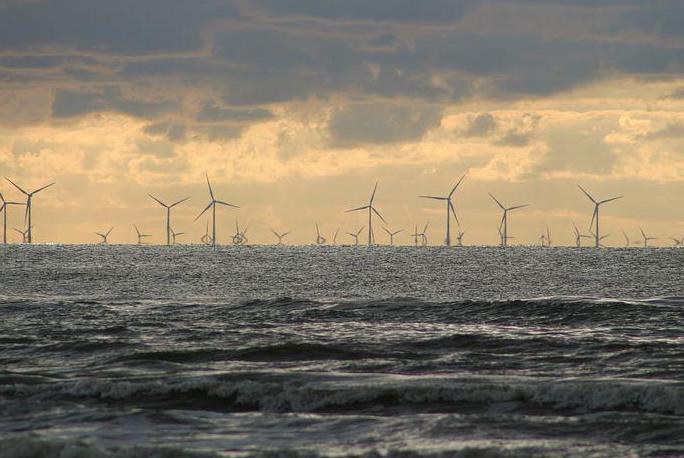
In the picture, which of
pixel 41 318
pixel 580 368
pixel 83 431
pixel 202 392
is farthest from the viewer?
pixel 41 318

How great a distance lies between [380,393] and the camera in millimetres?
25844

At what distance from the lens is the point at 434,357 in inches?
1324

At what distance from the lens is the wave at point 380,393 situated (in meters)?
24.4

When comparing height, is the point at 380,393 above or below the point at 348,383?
below

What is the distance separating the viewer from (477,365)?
103 ft

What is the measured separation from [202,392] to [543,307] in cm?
3019

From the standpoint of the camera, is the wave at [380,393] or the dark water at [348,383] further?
the wave at [380,393]

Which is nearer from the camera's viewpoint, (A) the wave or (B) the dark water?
(B) the dark water

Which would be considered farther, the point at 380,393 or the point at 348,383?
the point at 348,383

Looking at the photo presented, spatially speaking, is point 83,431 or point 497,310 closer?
point 83,431

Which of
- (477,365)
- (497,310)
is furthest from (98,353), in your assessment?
(497,310)

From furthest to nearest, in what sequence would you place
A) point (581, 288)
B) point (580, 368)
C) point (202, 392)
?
1. point (581, 288)
2. point (580, 368)
3. point (202, 392)

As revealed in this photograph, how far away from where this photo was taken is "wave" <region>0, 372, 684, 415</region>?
960 inches

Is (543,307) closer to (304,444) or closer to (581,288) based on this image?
(304,444)
